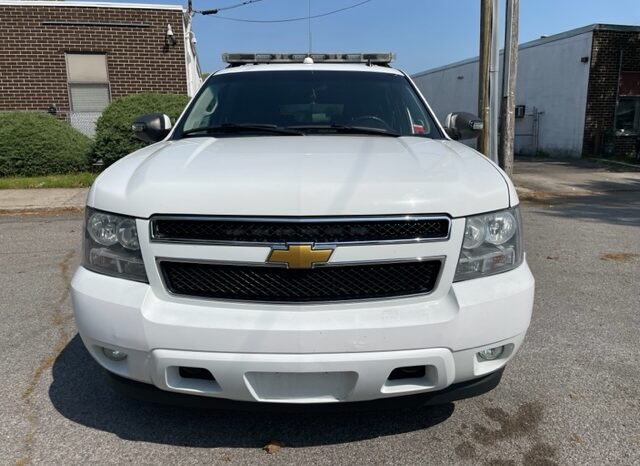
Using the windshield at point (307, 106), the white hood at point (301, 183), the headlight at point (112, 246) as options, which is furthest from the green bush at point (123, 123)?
the headlight at point (112, 246)

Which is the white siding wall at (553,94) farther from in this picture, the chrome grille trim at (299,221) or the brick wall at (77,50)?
the chrome grille trim at (299,221)

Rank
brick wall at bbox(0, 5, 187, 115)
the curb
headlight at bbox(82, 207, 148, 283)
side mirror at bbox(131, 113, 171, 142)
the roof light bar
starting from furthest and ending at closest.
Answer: brick wall at bbox(0, 5, 187, 115), the curb, the roof light bar, side mirror at bbox(131, 113, 171, 142), headlight at bbox(82, 207, 148, 283)

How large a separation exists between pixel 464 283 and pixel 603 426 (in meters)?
1.16

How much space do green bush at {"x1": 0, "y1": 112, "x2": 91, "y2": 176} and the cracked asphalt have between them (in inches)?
285

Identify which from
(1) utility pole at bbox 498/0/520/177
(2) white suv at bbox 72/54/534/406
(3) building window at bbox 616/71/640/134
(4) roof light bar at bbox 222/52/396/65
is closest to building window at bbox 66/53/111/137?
(1) utility pole at bbox 498/0/520/177

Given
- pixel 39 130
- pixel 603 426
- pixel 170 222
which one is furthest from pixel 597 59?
pixel 170 222

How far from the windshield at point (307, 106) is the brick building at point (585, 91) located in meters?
15.3

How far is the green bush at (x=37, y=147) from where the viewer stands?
403 inches

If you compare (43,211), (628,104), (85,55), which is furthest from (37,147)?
(628,104)

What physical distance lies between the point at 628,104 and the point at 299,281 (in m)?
18.7

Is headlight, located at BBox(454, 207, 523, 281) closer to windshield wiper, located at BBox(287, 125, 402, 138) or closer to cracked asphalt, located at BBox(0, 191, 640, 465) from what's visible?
Result: cracked asphalt, located at BBox(0, 191, 640, 465)

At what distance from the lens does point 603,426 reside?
8.57 ft

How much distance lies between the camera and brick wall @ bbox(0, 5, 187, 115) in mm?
12188

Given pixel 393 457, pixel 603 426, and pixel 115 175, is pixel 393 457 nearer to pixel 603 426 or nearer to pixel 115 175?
pixel 603 426
